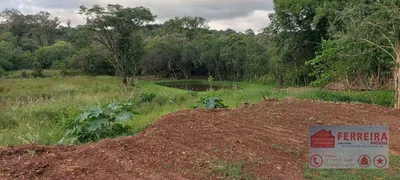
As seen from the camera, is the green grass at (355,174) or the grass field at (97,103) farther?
the grass field at (97,103)

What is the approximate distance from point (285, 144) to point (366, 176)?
2.97ft

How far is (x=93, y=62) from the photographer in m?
35.2

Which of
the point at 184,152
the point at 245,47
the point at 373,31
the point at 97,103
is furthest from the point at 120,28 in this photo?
the point at 184,152

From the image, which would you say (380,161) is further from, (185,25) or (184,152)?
(185,25)

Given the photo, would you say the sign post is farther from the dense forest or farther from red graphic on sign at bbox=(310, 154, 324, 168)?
the dense forest

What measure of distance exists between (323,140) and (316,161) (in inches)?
13.2

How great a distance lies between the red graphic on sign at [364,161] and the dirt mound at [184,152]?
542mm

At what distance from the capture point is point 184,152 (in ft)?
10.2

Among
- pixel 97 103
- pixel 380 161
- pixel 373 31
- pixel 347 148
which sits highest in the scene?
pixel 373 31

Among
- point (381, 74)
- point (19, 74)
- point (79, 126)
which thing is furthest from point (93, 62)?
point (79, 126)

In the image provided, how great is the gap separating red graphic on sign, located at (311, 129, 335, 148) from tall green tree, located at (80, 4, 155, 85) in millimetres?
25073

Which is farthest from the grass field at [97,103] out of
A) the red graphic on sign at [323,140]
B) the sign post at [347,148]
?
the red graphic on sign at [323,140]

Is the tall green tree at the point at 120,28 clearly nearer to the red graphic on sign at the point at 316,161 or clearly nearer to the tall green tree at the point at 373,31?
the tall green tree at the point at 373,31

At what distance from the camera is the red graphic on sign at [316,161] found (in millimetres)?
3087
